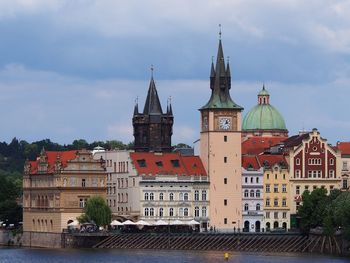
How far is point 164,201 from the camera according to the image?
17288 cm

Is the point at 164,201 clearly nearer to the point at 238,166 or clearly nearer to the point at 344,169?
the point at 238,166

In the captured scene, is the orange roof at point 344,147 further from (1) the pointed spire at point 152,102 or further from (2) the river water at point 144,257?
(2) the river water at point 144,257

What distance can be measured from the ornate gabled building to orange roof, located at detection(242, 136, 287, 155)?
10154 millimetres

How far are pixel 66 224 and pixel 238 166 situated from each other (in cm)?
2045

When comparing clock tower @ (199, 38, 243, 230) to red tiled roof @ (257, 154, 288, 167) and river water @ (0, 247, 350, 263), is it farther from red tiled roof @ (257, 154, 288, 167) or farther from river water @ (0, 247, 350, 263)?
river water @ (0, 247, 350, 263)

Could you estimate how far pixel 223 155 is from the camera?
17412 cm

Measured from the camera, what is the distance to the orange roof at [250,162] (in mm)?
177625

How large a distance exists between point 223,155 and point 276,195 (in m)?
8.77

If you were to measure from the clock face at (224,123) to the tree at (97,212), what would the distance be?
16.5m

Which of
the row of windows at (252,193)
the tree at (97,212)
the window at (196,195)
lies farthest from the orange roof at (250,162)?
the tree at (97,212)

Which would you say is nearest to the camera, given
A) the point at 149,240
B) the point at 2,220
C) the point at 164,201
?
the point at 149,240

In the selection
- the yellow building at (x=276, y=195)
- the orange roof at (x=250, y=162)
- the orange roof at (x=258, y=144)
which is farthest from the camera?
the orange roof at (x=258, y=144)

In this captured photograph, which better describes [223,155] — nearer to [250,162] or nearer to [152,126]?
[250,162]

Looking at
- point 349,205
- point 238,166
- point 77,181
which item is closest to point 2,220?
point 77,181
